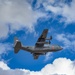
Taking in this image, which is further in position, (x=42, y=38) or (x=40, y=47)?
(x=40, y=47)

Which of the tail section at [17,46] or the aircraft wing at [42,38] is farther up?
the aircraft wing at [42,38]

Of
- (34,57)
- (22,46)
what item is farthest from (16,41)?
(34,57)

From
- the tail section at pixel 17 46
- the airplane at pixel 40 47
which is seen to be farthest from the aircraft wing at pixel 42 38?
the tail section at pixel 17 46

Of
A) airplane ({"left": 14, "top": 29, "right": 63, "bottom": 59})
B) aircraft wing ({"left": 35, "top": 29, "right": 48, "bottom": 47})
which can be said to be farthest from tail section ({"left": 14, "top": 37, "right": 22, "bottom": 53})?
aircraft wing ({"left": 35, "top": 29, "right": 48, "bottom": 47})

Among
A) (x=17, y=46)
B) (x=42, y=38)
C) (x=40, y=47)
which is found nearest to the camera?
(x=17, y=46)

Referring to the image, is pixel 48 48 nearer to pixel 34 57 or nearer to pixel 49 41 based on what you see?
pixel 49 41

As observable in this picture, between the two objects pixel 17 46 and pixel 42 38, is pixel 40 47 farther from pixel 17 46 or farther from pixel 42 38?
pixel 17 46

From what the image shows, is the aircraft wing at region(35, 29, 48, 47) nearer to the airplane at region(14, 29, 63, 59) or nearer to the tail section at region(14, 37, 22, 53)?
the airplane at region(14, 29, 63, 59)

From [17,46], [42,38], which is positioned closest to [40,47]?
[42,38]

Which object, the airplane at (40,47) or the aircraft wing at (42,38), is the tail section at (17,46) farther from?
the aircraft wing at (42,38)

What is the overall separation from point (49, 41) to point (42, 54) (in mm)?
5918

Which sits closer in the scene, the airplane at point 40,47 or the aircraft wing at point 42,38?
the aircraft wing at point 42,38

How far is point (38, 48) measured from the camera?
157375mm

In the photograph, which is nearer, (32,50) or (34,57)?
(32,50)
